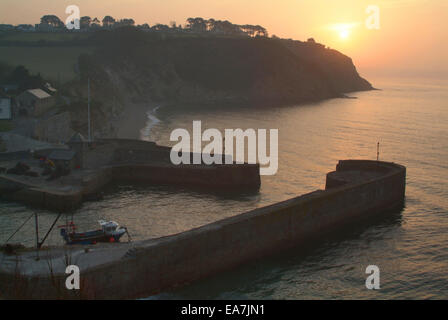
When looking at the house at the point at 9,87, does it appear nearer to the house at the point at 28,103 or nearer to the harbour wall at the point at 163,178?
the house at the point at 28,103

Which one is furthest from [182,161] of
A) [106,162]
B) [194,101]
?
[194,101]

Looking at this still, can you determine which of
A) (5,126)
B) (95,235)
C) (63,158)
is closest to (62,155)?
(63,158)

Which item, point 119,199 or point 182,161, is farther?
point 182,161

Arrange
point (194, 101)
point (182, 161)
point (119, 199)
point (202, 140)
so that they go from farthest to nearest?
1. point (194, 101)
2. point (202, 140)
3. point (182, 161)
4. point (119, 199)

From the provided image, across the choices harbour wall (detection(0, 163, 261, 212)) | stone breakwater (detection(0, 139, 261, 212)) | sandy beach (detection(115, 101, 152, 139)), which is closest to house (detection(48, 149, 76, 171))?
stone breakwater (detection(0, 139, 261, 212))

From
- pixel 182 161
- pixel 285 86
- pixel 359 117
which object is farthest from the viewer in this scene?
pixel 285 86

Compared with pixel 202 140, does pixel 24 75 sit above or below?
above

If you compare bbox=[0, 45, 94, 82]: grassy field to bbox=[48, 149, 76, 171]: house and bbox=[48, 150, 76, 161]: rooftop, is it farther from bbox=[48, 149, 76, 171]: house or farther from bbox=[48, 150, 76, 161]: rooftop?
bbox=[48, 149, 76, 171]: house
